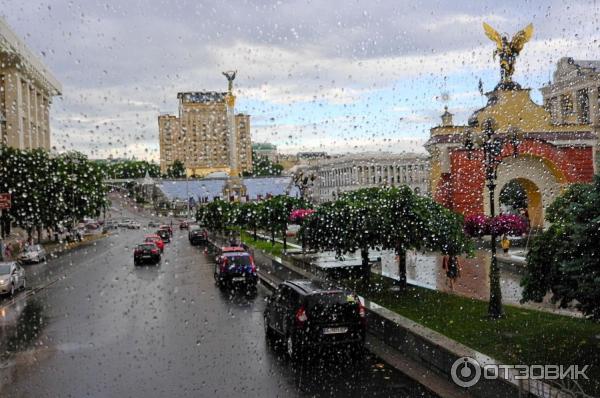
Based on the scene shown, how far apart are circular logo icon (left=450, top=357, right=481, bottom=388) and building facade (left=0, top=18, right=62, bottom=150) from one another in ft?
165

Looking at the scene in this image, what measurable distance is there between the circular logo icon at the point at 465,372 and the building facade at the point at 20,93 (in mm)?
50360

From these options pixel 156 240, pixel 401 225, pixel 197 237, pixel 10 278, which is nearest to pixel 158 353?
pixel 401 225

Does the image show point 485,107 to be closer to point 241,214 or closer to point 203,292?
point 241,214

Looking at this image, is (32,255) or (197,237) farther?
(197,237)

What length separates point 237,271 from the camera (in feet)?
65.8

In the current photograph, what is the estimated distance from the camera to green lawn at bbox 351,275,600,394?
29.3 feet

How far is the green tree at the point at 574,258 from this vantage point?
762 centimetres

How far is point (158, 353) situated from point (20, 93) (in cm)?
5827

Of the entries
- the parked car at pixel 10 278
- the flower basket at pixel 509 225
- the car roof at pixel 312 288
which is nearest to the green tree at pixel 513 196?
the flower basket at pixel 509 225

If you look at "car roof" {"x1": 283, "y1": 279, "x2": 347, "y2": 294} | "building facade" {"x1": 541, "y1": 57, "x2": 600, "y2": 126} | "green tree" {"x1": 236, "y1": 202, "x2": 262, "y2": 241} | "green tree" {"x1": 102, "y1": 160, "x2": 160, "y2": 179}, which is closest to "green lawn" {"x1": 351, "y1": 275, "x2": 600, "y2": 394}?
"car roof" {"x1": 283, "y1": 279, "x2": 347, "y2": 294}

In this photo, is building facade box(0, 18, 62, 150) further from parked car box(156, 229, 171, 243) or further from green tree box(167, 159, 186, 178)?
green tree box(167, 159, 186, 178)

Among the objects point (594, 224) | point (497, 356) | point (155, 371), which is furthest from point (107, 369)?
point (594, 224)

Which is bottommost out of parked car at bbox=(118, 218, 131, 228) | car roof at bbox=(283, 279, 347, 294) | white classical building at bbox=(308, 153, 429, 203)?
parked car at bbox=(118, 218, 131, 228)

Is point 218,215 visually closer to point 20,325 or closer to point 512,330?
point 20,325
